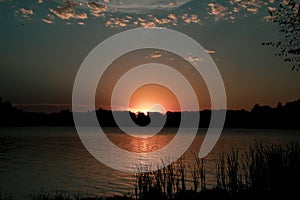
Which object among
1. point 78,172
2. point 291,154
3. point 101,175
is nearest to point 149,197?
point 291,154

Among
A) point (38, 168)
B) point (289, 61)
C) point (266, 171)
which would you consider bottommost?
point (38, 168)

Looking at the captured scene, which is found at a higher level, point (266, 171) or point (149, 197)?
point (266, 171)

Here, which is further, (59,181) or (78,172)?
(78,172)

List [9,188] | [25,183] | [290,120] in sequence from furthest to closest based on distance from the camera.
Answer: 1. [290,120]
2. [25,183]
3. [9,188]

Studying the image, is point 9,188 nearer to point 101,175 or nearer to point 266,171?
point 101,175

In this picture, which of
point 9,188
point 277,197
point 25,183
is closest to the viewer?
point 277,197

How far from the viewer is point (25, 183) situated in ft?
81.9

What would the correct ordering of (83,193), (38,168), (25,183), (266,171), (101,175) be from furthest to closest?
(38,168) → (101,175) → (25,183) → (83,193) → (266,171)

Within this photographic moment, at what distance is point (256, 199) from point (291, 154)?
2.76m

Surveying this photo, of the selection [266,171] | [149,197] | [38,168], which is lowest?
[38,168]

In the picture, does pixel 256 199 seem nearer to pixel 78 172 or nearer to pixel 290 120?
pixel 78 172

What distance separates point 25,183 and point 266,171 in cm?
1872

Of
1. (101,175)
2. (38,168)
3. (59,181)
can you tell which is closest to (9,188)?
(59,181)

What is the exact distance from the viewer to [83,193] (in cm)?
2125
